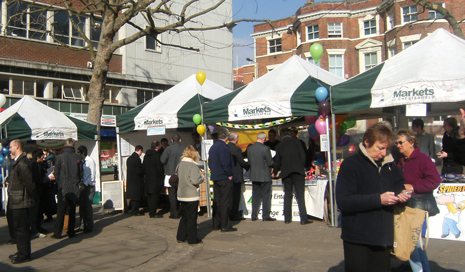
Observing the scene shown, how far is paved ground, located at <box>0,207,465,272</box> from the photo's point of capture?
5869 mm

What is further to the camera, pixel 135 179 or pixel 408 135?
pixel 135 179

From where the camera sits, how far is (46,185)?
30.7ft

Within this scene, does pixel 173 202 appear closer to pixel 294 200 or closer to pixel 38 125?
pixel 294 200

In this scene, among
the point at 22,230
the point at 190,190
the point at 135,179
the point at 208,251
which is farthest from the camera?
the point at 135,179

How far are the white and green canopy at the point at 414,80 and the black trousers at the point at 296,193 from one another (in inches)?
64.5

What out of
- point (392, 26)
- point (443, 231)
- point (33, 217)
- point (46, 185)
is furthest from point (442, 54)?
point (392, 26)

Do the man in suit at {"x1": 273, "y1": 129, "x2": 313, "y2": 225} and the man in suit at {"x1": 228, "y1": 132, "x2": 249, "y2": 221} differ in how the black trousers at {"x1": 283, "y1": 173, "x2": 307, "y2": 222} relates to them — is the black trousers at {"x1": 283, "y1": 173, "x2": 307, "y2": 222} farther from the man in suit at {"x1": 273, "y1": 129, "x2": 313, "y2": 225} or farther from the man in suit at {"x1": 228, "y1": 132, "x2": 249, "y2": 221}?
the man in suit at {"x1": 228, "y1": 132, "x2": 249, "y2": 221}

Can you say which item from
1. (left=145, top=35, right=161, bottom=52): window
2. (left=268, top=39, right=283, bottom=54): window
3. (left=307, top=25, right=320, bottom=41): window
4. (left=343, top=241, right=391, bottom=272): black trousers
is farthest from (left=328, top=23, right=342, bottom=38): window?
(left=343, top=241, right=391, bottom=272): black trousers

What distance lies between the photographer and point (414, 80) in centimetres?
685

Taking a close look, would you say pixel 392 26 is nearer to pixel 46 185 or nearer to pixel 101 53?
pixel 101 53

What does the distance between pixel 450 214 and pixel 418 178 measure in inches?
102

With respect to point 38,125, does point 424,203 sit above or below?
below

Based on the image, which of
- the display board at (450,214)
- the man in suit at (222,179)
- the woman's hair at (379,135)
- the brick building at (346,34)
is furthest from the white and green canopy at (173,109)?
the brick building at (346,34)

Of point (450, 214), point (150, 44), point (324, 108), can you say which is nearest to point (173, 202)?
point (324, 108)
